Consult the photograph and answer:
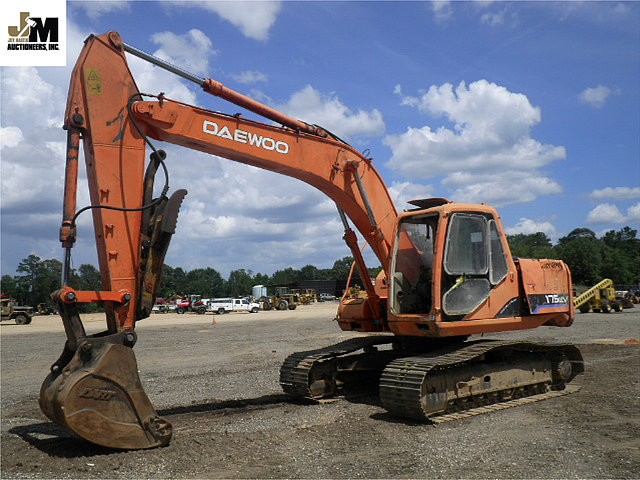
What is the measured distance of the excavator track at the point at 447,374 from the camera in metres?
7.62

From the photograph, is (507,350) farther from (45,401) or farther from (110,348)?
(45,401)

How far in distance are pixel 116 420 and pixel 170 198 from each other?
8.40ft

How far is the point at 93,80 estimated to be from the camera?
6.49 meters

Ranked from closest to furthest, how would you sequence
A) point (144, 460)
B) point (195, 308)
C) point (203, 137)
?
point (144, 460) < point (203, 137) < point (195, 308)

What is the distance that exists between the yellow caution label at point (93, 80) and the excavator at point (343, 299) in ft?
0.05

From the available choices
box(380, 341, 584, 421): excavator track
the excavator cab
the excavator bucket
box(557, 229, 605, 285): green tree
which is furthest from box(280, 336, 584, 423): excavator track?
box(557, 229, 605, 285): green tree

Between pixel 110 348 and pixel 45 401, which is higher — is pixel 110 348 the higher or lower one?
the higher one

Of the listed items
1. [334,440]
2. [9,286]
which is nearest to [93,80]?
[334,440]

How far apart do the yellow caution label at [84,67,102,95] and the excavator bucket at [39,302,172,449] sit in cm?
283

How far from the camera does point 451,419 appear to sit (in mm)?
7605

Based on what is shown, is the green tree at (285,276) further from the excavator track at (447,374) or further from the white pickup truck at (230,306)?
the excavator track at (447,374)

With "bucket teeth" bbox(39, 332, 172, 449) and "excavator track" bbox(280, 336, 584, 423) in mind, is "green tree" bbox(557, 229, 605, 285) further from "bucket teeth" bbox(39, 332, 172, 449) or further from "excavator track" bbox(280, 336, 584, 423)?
"bucket teeth" bbox(39, 332, 172, 449)

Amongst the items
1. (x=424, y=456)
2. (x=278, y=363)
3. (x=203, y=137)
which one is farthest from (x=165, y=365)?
(x=424, y=456)

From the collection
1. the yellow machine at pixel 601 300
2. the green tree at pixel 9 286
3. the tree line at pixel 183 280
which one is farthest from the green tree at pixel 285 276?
the yellow machine at pixel 601 300
